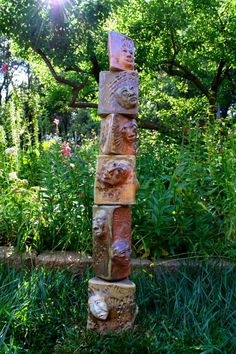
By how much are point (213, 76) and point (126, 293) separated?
10.4 m

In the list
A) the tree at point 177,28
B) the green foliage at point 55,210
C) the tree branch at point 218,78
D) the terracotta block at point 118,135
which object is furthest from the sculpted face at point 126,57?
the tree branch at point 218,78

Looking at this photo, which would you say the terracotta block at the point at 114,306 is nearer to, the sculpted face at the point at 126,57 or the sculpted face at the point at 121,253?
the sculpted face at the point at 121,253

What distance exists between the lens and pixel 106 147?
8.43 feet

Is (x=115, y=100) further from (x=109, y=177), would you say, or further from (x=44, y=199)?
(x=44, y=199)

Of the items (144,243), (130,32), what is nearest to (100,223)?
(144,243)

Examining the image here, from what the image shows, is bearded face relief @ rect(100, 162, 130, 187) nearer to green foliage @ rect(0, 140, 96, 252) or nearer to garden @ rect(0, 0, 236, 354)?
garden @ rect(0, 0, 236, 354)

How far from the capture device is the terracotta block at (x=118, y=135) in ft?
8.36

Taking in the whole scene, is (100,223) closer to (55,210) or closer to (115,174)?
(115,174)

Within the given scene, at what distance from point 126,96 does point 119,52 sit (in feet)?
0.93

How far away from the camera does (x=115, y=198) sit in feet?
8.38

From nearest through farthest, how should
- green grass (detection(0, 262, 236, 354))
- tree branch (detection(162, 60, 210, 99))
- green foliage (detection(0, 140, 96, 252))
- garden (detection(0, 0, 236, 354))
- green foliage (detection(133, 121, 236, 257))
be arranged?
green grass (detection(0, 262, 236, 354)), garden (detection(0, 0, 236, 354)), green foliage (detection(133, 121, 236, 257)), green foliage (detection(0, 140, 96, 252)), tree branch (detection(162, 60, 210, 99))

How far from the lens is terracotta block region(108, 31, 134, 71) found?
101 inches

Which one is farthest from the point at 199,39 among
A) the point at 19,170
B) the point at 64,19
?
the point at 19,170

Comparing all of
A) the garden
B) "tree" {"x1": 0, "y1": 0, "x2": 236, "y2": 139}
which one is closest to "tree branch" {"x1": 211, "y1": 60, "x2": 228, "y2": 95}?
"tree" {"x1": 0, "y1": 0, "x2": 236, "y2": 139}
